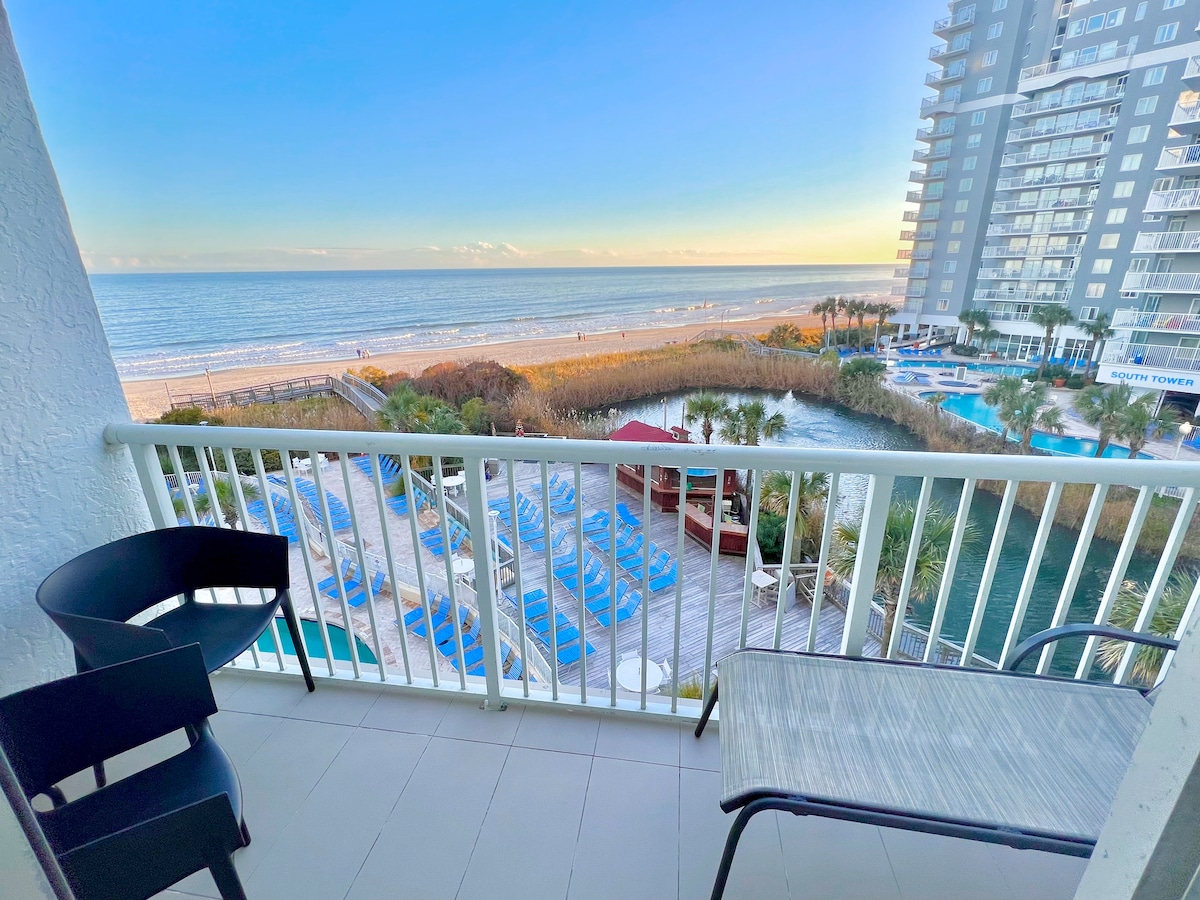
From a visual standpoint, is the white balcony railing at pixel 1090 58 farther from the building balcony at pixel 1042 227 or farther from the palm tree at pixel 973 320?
the palm tree at pixel 973 320

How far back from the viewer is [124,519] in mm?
1775

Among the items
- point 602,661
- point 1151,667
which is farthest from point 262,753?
point 602,661

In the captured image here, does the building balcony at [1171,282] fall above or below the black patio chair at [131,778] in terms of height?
above

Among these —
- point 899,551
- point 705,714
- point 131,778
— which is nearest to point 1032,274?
point 899,551

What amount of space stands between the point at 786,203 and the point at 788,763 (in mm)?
4285

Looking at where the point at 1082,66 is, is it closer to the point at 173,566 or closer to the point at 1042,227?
the point at 1042,227

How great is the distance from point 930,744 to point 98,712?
1.80 m

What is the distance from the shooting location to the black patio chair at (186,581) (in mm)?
1436

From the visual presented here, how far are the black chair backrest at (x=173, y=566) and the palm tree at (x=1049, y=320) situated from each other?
314cm

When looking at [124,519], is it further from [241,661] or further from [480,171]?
[480,171]

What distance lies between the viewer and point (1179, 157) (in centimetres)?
192

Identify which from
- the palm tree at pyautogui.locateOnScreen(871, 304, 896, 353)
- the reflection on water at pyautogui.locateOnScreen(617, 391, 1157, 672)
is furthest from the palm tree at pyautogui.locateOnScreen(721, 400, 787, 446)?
the palm tree at pyautogui.locateOnScreen(871, 304, 896, 353)

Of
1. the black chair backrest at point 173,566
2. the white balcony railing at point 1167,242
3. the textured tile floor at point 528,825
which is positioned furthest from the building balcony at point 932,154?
the black chair backrest at point 173,566

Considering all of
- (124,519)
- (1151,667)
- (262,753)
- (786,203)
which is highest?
(786,203)
